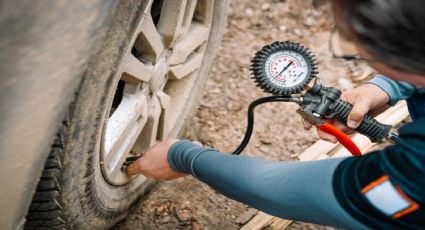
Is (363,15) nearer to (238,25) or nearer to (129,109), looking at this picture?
(129,109)

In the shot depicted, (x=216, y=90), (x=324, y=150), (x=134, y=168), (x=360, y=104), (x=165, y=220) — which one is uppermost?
(x=360, y=104)

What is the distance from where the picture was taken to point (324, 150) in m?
2.37

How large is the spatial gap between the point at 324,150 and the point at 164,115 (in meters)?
0.66

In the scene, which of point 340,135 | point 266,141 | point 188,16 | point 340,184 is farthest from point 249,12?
point 340,184

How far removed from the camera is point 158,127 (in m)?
2.14

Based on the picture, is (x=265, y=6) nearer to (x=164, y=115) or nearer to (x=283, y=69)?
(x=164, y=115)

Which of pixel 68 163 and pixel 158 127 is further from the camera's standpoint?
pixel 158 127

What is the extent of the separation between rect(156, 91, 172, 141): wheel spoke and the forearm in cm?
47

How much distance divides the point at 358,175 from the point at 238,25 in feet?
6.15

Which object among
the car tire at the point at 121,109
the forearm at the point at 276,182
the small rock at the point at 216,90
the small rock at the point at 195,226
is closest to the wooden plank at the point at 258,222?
the small rock at the point at 195,226

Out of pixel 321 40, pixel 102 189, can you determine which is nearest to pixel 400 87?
pixel 102 189

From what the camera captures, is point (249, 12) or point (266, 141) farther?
point (249, 12)

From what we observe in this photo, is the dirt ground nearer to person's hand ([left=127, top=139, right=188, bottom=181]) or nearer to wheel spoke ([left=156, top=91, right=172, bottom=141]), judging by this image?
wheel spoke ([left=156, top=91, right=172, bottom=141])

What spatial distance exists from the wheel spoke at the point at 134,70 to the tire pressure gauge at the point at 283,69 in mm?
312
